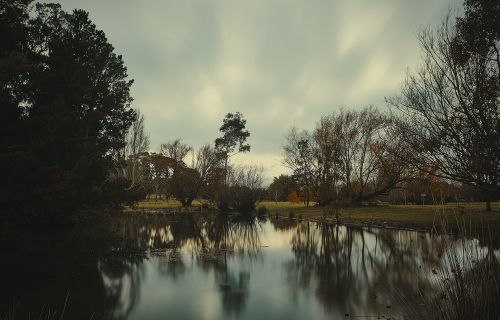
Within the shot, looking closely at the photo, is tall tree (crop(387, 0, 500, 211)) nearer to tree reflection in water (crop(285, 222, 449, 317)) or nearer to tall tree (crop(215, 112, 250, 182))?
tree reflection in water (crop(285, 222, 449, 317))

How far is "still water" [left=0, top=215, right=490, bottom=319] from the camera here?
8398mm

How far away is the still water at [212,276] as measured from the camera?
27.6 feet

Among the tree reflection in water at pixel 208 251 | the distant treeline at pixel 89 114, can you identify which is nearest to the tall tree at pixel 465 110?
the distant treeline at pixel 89 114

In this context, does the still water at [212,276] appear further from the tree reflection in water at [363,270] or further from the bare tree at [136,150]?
the bare tree at [136,150]

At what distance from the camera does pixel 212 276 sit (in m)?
12.0

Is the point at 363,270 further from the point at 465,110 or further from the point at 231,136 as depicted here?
the point at 231,136

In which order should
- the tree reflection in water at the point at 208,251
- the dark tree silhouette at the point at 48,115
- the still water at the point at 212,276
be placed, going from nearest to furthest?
the still water at the point at 212,276 < the tree reflection in water at the point at 208,251 < the dark tree silhouette at the point at 48,115

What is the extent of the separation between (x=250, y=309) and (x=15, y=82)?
1636 centimetres

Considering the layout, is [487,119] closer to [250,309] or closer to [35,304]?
[250,309]

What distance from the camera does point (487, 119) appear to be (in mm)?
12898

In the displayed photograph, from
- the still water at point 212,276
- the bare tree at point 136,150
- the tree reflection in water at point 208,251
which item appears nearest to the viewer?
the still water at point 212,276

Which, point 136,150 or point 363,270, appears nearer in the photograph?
point 363,270

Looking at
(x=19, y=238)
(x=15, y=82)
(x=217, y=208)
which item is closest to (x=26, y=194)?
(x=19, y=238)

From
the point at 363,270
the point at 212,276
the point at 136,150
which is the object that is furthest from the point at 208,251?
the point at 136,150
